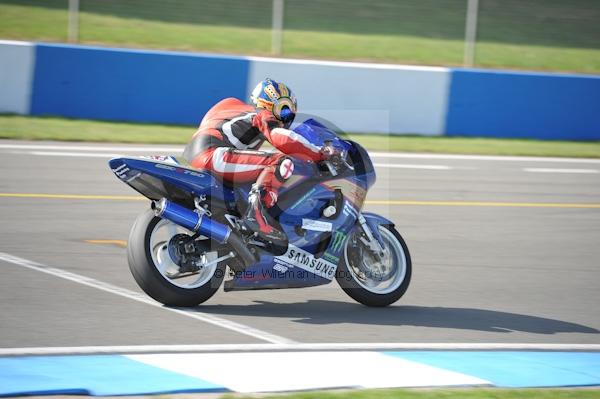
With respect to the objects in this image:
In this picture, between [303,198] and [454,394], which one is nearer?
[454,394]

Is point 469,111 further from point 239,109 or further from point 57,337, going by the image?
point 57,337

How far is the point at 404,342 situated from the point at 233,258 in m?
1.36

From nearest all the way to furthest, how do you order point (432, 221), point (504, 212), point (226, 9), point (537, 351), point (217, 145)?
point (537, 351) → point (217, 145) → point (432, 221) → point (504, 212) → point (226, 9)

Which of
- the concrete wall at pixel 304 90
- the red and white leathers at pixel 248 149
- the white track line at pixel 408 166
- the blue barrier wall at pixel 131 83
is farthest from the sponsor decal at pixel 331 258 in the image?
the blue barrier wall at pixel 131 83

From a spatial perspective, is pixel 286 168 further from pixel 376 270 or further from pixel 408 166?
pixel 408 166

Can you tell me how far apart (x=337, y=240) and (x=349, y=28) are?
37.9 ft

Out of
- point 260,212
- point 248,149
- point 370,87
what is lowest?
point 260,212

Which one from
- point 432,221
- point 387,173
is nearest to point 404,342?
point 432,221

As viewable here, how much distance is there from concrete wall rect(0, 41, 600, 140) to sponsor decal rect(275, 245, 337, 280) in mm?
7659

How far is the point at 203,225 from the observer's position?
723 centimetres

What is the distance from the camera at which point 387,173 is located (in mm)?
14422

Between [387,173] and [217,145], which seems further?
[387,173]

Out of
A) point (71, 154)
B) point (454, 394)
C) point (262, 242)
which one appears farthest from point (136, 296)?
point (71, 154)

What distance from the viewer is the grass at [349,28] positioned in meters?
17.6
